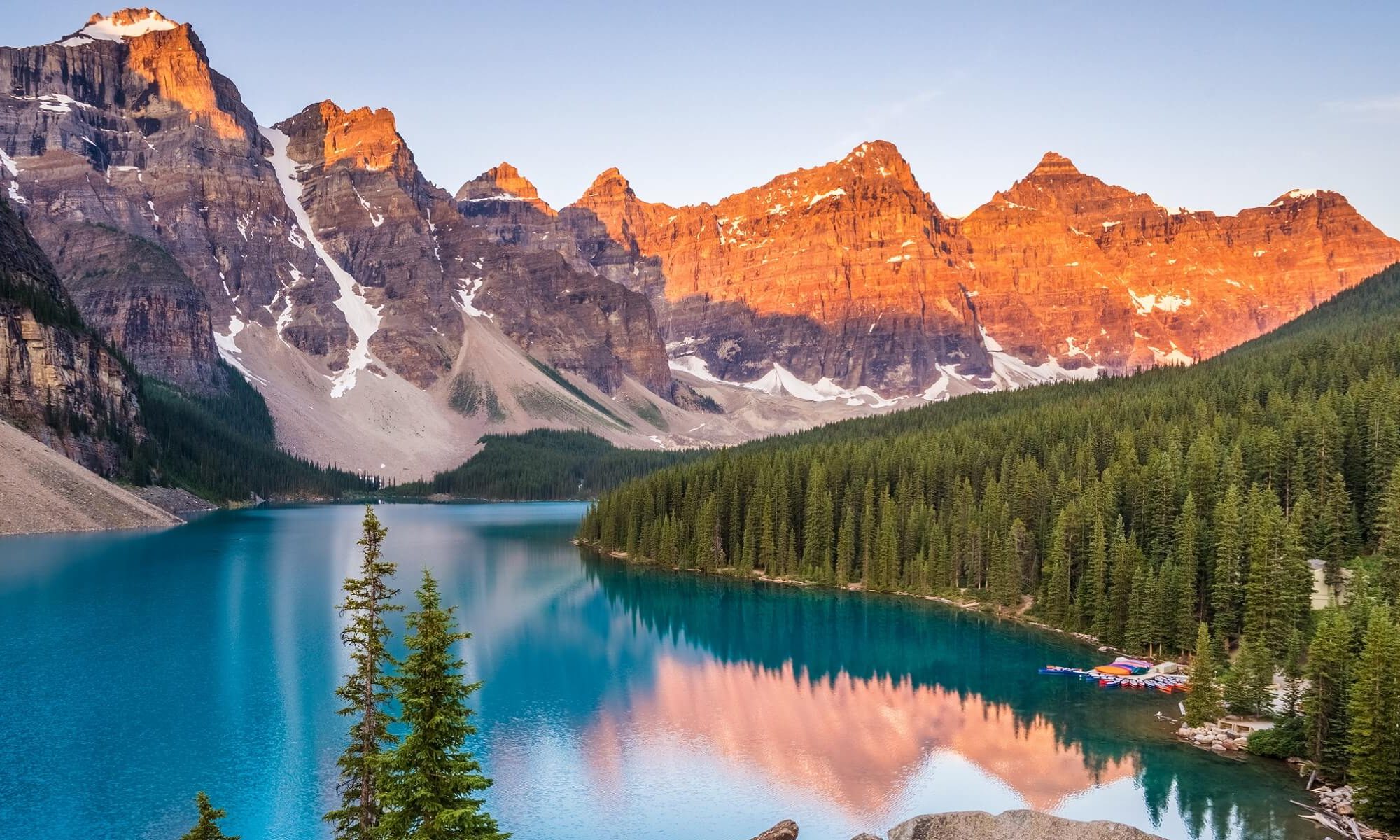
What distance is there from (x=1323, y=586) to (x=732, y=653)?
3455 cm

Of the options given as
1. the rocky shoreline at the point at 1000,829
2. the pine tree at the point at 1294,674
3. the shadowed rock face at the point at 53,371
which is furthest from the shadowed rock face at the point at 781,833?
the shadowed rock face at the point at 53,371

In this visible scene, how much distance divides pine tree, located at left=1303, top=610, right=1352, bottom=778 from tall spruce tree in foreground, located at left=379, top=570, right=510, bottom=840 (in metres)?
31.7

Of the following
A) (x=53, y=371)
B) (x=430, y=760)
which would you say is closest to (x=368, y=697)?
(x=430, y=760)

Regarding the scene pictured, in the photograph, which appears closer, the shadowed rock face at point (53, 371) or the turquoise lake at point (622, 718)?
the turquoise lake at point (622, 718)

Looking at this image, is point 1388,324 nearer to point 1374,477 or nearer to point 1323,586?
point 1374,477

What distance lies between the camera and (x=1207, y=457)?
6756 cm

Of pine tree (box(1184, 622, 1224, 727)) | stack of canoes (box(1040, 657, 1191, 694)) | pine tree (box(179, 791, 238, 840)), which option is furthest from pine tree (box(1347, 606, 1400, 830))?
pine tree (box(179, 791, 238, 840))

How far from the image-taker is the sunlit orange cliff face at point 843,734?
39562 mm

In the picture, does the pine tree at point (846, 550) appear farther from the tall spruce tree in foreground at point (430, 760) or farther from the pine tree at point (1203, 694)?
the tall spruce tree in foreground at point (430, 760)

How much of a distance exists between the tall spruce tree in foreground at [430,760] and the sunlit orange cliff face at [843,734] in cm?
2007

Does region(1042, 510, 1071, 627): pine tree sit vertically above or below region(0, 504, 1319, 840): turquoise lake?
above

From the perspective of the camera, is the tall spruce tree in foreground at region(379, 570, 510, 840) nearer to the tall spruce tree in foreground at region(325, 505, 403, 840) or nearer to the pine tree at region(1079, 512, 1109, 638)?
the tall spruce tree in foreground at region(325, 505, 403, 840)

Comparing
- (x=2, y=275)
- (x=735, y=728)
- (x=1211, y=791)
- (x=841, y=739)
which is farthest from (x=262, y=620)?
(x=2, y=275)

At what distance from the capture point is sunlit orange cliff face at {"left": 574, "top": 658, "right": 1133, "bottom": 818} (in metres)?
39.6
